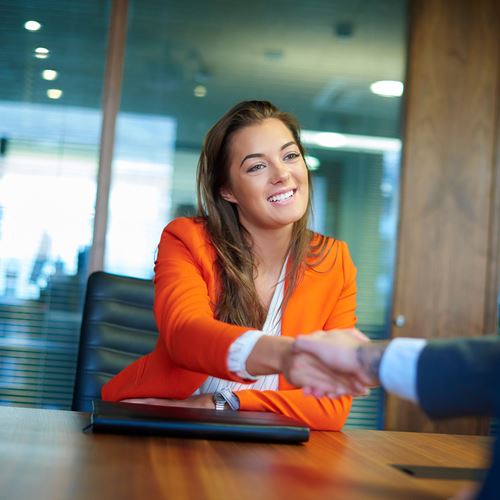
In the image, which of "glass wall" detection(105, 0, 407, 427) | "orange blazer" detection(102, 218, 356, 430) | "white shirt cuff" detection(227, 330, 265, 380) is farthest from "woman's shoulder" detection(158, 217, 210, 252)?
"glass wall" detection(105, 0, 407, 427)

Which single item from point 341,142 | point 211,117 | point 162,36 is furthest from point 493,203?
point 162,36

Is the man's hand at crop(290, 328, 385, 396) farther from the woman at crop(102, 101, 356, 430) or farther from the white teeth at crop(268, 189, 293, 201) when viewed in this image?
the white teeth at crop(268, 189, 293, 201)

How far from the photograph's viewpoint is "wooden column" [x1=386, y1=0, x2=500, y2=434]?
370 cm

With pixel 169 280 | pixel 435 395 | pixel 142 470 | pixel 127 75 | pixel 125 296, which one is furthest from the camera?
pixel 127 75

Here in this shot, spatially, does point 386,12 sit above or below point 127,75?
above

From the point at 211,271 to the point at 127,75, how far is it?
203 cm

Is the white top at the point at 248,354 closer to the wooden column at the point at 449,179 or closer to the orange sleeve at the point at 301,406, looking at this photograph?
the orange sleeve at the point at 301,406

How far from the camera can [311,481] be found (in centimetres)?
97

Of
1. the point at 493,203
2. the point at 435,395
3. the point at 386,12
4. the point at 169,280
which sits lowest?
the point at 435,395

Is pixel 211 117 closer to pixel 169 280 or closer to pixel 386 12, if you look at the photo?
pixel 386 12

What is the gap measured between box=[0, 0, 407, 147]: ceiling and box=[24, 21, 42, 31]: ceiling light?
0.02m

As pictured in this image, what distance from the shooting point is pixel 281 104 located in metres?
3.73

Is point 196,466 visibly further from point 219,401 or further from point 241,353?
point 219,401

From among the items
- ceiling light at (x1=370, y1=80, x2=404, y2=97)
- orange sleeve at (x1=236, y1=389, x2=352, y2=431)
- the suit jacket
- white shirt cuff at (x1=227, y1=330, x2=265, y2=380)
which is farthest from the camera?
ceiling light at (x1=370, y1=80, x2=404, y2=97)
